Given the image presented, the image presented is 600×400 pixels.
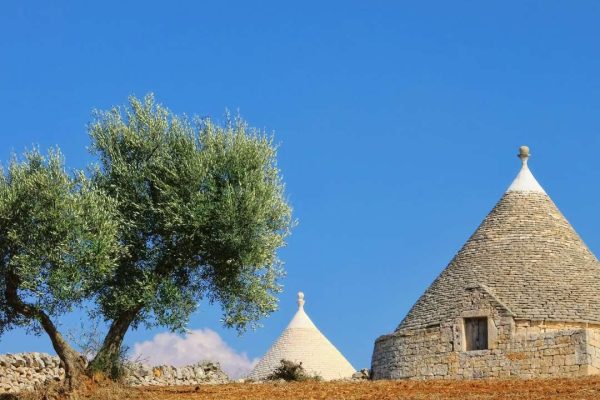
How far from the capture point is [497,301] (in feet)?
109

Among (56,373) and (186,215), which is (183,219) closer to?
(186,215)

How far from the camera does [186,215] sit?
961 inches

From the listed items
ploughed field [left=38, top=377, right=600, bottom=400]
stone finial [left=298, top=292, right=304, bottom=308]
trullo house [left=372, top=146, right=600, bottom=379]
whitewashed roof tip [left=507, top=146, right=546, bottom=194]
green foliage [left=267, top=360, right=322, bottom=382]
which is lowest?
ploughed field [left=38, top=377, right=600, bottom=400]

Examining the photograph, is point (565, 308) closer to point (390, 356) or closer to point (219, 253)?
point (390, 356)

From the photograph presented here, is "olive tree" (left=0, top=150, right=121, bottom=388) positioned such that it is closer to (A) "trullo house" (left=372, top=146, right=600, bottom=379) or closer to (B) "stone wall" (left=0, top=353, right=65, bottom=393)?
(B) "stone wall" (left=0, top=353, right=65, bottom=393)

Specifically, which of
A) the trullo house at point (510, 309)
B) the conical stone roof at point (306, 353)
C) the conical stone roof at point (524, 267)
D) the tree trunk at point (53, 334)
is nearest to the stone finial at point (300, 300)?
the conical stone roof at point (306, 353)

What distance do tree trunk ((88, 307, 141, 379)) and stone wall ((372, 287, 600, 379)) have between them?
34.9ft

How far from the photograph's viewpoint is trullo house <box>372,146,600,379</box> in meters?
31.9

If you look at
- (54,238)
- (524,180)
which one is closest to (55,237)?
(54,238)

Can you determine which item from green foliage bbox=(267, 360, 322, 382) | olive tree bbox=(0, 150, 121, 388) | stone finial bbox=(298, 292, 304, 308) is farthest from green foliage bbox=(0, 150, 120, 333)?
stone finial bbox=(298, 292, 304, 308)

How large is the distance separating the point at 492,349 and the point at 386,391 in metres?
9.62

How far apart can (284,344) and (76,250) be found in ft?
68.3

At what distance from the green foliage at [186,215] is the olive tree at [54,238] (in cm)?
68

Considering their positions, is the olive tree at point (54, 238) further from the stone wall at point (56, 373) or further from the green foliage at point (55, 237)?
the stone wall at point (56, 373)
